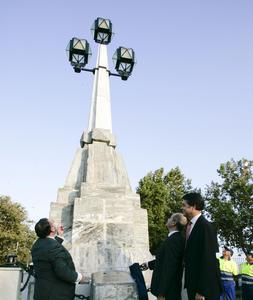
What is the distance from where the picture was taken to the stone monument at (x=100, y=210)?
7750 millimetres

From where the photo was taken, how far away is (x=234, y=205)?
24.6 meters

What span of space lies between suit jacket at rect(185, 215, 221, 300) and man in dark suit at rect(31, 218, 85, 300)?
1.38 meters

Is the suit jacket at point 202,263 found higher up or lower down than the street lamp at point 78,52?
lower down

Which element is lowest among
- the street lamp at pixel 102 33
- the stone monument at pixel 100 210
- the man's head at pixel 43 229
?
the man's head at pixel 43 229

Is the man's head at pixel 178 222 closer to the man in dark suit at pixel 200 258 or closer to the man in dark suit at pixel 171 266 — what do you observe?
the man in dark suit at pixel 171 266

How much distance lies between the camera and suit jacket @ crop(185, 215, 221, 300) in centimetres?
339

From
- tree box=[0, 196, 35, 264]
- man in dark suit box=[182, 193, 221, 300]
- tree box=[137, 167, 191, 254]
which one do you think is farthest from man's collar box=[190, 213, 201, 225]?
tree box=[0, 196, 35, 264]

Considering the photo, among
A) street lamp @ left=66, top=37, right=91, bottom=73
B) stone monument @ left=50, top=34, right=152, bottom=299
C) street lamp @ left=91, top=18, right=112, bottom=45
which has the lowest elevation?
stone monument @ left=50, top=34, right=152, bottom=299

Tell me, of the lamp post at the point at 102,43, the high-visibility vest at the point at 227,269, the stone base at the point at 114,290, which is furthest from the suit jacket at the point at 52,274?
the lamp post at the point at 102,43

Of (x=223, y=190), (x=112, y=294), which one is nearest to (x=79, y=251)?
(x=112, y=294)

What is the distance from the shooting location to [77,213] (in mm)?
8445

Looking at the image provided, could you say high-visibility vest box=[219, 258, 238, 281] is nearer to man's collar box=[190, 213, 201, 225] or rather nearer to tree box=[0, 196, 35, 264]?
man's collar box=[190, 213, 201, 225]

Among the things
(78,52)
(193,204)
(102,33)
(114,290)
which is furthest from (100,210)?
(102,33)

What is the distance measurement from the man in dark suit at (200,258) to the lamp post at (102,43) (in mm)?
10354
